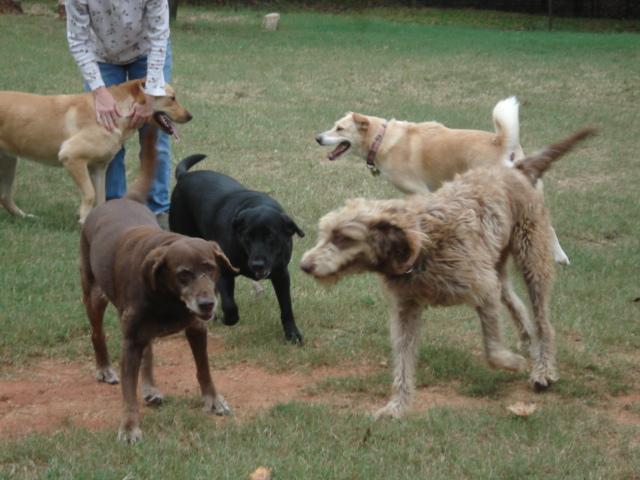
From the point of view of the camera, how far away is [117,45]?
8.17 meters

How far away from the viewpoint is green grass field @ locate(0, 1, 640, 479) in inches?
170

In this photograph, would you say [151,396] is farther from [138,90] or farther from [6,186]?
[6,186]

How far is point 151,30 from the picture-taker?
804 cm

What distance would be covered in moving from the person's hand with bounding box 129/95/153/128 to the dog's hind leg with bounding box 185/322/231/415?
12.8 ft

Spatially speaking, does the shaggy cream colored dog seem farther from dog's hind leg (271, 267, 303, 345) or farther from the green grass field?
dog's hind leg (271, 267, 303, 345)

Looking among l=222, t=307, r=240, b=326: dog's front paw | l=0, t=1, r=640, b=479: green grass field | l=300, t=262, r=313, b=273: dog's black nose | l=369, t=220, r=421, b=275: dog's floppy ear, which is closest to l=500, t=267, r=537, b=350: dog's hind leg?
l=0, t=1, r=640, b=479: green grass field

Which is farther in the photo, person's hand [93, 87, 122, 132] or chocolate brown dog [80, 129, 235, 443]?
person's hand [93, 87, 122, 132]

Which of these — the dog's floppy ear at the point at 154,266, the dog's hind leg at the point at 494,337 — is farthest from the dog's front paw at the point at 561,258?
the dog's floppy ear at the point at 154,266

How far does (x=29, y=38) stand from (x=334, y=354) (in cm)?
1886

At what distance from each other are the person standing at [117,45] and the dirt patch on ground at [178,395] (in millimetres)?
2648

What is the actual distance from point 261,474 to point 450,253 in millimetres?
1634

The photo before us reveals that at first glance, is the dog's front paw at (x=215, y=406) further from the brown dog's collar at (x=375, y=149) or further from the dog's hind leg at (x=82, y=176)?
the brown dog's collar at (x=375, y=149)

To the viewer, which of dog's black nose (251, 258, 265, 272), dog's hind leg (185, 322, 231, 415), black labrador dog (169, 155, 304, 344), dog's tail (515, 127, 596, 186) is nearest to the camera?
dog's hind leg (185, 322, 231, 415)

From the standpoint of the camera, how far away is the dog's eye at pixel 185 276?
4324 millimetres
